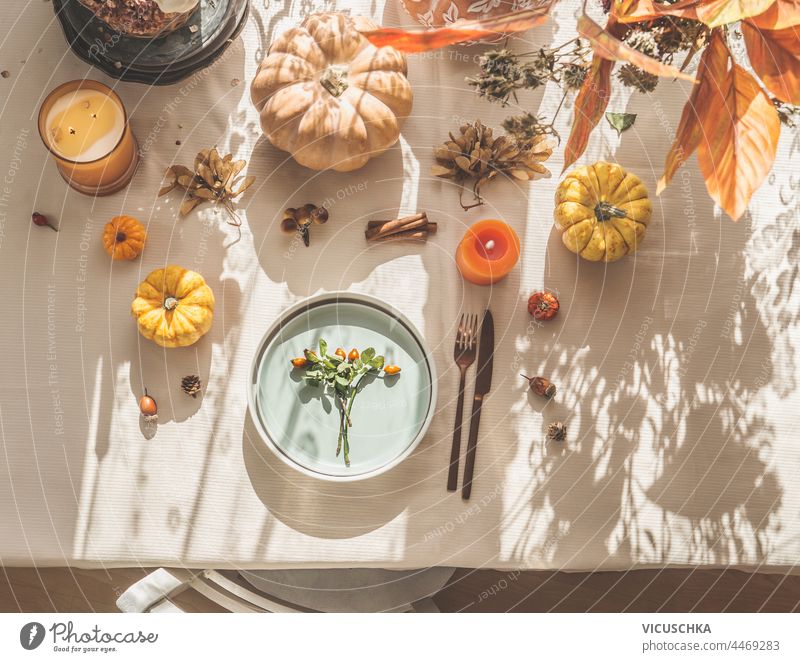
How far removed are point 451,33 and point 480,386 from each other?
0.59 m

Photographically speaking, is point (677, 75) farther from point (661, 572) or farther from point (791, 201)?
point (661, 572)

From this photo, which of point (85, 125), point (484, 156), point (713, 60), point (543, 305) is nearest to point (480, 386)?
point (543, 305)

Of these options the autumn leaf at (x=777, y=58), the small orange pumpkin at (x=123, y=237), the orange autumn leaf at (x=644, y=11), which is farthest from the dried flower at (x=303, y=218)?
the autumn leaf at (x=777, y=58)

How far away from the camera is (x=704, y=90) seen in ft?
3.31

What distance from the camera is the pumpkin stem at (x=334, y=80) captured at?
1162mm

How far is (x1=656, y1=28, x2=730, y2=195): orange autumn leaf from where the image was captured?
3.25 feet

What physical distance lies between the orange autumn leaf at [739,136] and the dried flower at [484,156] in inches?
11.9

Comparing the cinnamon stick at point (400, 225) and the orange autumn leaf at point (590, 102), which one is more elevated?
the orange autumn leaf at point (590, 102)

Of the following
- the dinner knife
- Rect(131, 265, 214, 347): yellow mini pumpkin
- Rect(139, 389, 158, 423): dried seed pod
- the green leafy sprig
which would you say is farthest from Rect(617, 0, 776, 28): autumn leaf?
Rect(139, 389, 158, 423): dried seed pod

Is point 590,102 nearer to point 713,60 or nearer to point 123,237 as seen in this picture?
point 713,60

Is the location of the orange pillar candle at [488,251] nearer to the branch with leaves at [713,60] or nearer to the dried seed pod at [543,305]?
the dried seed pod at [543,305]

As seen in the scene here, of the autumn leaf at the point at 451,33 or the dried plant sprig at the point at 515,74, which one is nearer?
the autumn leaf at the point at 451,33

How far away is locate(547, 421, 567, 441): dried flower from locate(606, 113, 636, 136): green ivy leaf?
55 cm
